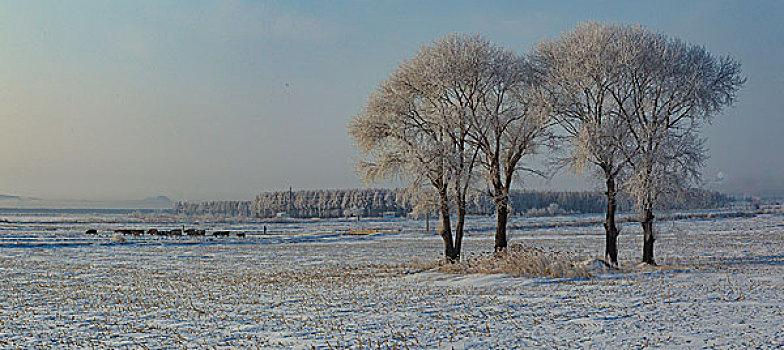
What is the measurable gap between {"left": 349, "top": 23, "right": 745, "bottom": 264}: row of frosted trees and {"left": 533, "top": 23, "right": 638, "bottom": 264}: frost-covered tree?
44 millimetres

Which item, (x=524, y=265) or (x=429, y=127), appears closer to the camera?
(x=524, y=265)

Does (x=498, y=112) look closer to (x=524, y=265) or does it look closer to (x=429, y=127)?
(x=429, y=127)

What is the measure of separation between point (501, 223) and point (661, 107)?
8213 millimetres

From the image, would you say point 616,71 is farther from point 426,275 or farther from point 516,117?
point 426,275

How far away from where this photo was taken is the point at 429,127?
1072 inches

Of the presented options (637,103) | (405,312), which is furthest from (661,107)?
(405,312)

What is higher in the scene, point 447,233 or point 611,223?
point 611,223

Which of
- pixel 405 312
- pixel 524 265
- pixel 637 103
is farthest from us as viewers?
pixel 637 103

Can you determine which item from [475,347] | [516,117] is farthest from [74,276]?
[475,347]

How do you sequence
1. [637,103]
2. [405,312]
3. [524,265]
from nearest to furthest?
1. [405,312]
2. [524,265]
3. [637,103]

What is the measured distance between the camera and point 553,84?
87.0 feet

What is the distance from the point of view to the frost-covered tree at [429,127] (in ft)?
86.9

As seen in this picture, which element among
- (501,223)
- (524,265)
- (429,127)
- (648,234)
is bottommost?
(524,265)

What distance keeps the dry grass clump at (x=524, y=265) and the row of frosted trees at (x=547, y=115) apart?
9.09 ft
